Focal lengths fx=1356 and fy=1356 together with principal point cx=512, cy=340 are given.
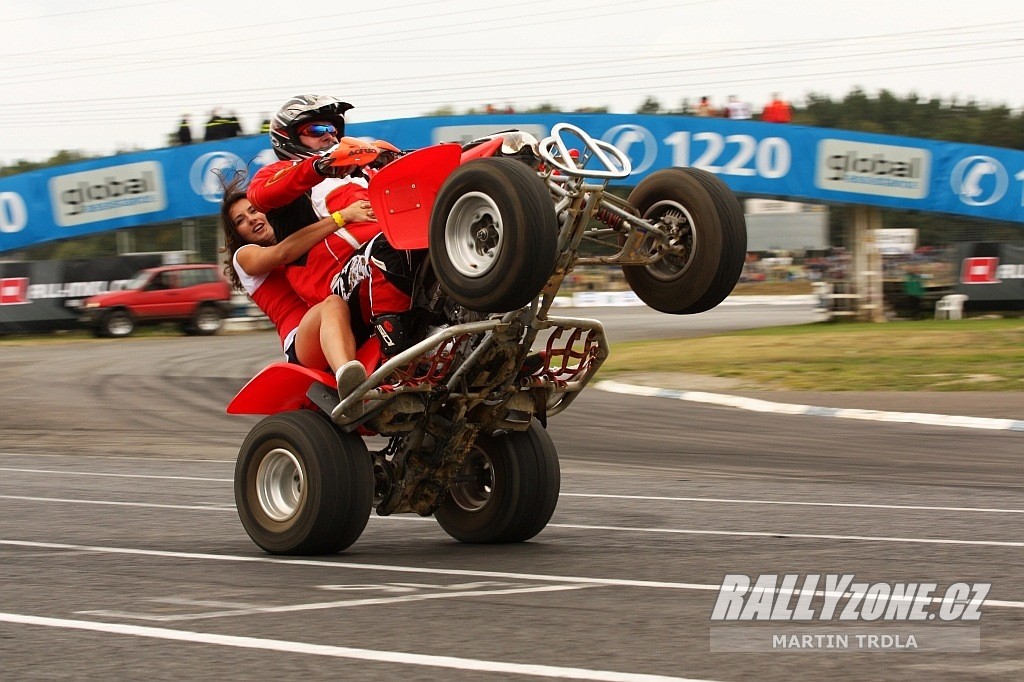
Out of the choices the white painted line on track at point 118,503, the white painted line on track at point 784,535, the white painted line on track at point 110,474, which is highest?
the white painted line on track at point 784,535

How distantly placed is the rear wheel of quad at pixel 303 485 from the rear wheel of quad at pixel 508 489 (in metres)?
0.89

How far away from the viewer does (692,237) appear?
257 inches

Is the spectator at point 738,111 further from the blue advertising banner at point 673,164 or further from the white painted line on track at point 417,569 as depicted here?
the white painted line on track at point 417,569

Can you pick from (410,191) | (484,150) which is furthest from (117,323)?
(484,150)

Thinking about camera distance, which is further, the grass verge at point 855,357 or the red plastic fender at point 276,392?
the grass verge at point 855,357

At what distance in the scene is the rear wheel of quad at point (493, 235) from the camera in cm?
589

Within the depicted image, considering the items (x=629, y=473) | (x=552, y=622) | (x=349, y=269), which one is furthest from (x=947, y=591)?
(x=629, y=473)

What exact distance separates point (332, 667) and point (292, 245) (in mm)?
3166

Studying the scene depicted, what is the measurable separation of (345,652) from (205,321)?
31134mm

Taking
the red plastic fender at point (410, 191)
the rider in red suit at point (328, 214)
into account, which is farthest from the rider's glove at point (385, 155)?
the red plastic fender at point (410, 191)

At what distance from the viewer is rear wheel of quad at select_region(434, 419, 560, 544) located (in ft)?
25.4

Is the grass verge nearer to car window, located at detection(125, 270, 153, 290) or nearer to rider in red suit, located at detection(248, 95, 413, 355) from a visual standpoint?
rider in red suit, located at detection(248, 95, 413, 355)

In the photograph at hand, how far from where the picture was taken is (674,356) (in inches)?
933

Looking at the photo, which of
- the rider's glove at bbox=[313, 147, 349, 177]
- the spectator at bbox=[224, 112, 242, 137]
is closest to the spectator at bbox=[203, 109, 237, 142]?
the spectator at bbox=[224, 112, 242, 137]
